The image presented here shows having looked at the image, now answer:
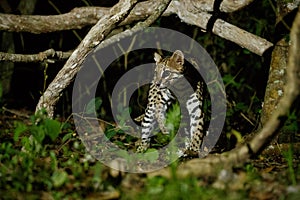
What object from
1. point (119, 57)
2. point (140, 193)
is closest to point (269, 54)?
point (140, 193)

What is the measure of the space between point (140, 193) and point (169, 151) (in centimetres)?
260

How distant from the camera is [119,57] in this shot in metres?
9.78

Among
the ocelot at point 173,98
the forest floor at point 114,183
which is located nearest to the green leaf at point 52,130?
the forest floor at point 114,183

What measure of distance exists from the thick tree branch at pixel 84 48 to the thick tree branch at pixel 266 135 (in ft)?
6.90

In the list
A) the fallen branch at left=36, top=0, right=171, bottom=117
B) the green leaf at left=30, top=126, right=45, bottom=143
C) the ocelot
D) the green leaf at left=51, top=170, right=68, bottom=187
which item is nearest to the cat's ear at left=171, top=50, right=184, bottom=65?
the ocelot

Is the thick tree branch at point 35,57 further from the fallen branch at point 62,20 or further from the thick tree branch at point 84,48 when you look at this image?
the fallen branch at point 62,20

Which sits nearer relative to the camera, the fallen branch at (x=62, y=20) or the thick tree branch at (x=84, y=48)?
the thick tree branch at (x=84, y=48)

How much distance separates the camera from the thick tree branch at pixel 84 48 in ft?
19.6

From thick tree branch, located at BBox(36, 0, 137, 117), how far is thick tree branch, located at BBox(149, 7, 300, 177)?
2.10 metres

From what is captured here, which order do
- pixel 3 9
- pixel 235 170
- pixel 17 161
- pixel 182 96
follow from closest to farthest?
pixel 235 170 → pixel 17 161 → pixel 182 96 → pixel 3 9

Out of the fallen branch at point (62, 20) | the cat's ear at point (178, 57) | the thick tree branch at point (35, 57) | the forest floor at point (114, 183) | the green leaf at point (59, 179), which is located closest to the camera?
the forest floor at point (114, 183)

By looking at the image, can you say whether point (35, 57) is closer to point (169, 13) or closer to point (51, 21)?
point (51, 21)

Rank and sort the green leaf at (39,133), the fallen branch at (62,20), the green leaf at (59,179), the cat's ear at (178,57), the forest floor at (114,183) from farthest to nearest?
the fallen branch at (62,20) → the cat's ear at (178,57) → the green leaf at (39,133) → the green leaf at (59,179) → the forest floor at (114,183)

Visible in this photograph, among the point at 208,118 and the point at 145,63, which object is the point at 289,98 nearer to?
the point at 208,118
